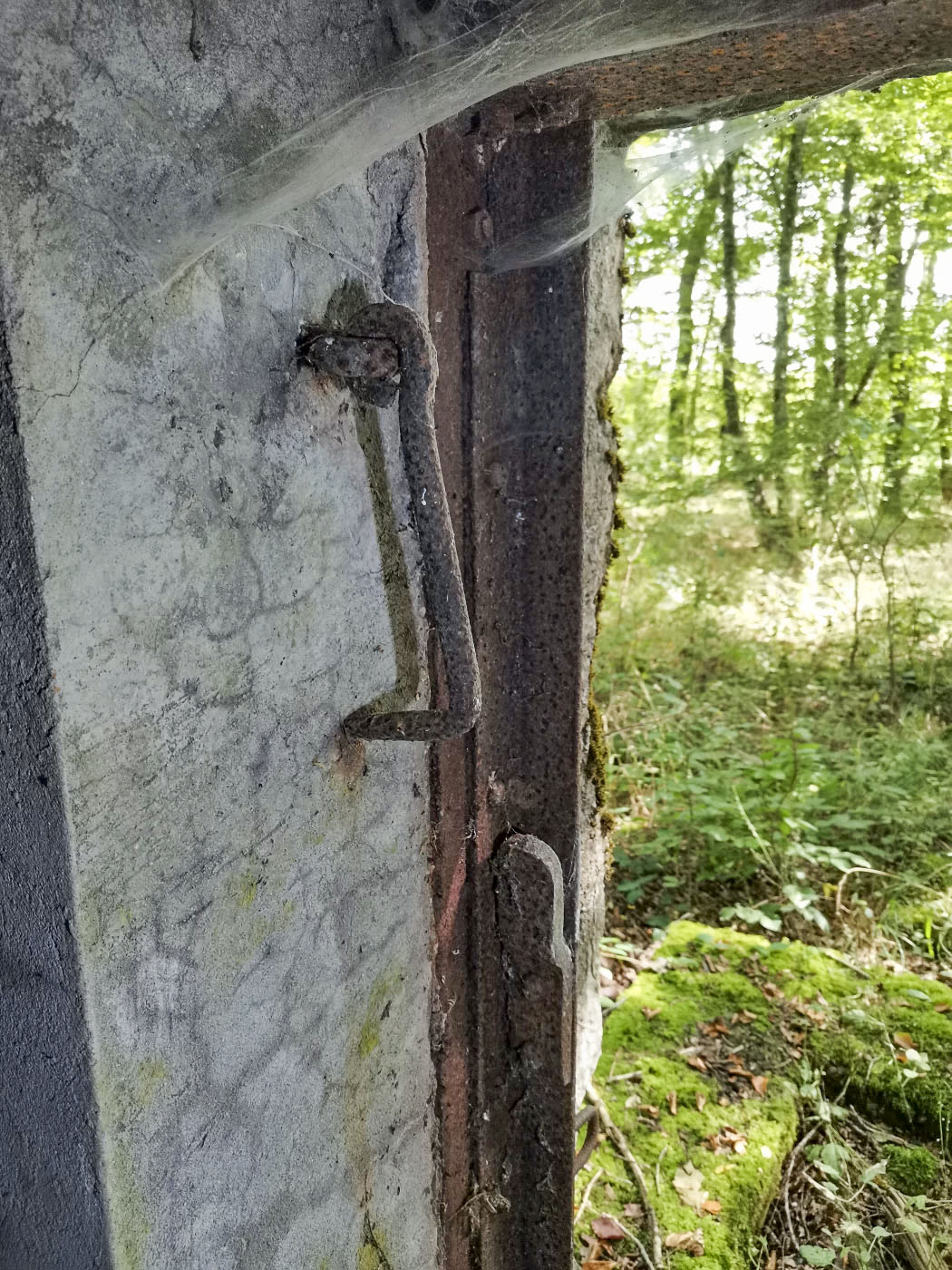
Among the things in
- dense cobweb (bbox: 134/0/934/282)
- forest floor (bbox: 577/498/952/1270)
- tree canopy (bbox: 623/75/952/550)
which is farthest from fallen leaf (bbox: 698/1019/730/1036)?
tree canopy (bbox: 623/75/952/550)

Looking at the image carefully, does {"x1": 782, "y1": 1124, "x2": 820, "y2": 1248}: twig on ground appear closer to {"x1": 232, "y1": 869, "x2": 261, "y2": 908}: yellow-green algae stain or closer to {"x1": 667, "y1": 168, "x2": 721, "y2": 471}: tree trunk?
{"x1": 232, "y1": 869, "x2": 261, "y2": 908}: yellow-green algae stain

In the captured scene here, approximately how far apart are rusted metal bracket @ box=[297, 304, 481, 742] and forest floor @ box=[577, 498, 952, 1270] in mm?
2250

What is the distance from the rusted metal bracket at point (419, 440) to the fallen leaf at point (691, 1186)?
92.1 inches

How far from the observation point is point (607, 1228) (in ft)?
8.78

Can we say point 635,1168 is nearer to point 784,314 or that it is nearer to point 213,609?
point 213,609

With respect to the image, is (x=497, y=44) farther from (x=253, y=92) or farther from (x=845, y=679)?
(x=845, y=679)

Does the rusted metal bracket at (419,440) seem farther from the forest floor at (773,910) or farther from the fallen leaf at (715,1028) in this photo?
the fallen leaf at (715,1028)

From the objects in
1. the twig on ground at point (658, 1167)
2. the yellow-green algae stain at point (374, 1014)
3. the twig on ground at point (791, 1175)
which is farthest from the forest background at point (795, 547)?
the yellow-green algae stain at point (374, 1014)

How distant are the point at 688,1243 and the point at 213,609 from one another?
2598 millimetres

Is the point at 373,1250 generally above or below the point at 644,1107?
above

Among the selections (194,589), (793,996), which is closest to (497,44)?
(194,589)

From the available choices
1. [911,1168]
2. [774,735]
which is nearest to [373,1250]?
[911,1168]

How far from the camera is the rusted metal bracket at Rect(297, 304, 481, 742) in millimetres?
1112

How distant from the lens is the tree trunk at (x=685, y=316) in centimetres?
905
